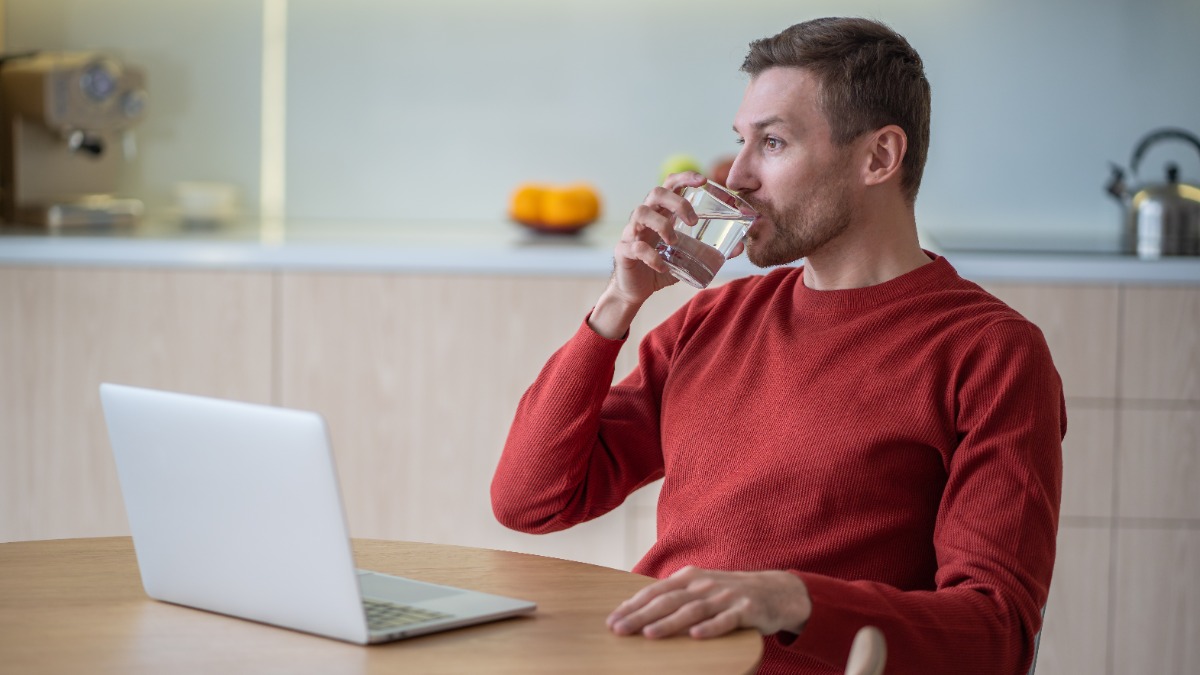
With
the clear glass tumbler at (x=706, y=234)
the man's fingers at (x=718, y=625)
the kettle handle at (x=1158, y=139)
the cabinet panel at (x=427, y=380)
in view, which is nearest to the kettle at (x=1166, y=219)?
the kettle handle at (x=1158, y=139)

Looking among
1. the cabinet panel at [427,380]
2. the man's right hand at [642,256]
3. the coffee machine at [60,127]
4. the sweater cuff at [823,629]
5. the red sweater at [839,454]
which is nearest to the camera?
the sweater cuff at [823,629]

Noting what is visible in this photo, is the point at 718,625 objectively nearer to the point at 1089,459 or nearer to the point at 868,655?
the point at 868,655

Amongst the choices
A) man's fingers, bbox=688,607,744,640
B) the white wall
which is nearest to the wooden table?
man's fingers, bbox=688,607,744,640

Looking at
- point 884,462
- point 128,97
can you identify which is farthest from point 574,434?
point 128,97

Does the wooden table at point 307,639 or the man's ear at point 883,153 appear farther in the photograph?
the man's ear at point 883,153

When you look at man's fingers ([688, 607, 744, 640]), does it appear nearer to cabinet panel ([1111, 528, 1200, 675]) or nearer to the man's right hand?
the man's right hand

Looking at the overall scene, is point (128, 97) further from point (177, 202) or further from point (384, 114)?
point (384, 114)

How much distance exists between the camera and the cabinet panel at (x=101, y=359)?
9.71ft

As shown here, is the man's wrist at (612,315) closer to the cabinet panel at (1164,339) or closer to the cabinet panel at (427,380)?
the cabinet panel at (427,380)

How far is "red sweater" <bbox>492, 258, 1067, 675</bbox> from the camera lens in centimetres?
133

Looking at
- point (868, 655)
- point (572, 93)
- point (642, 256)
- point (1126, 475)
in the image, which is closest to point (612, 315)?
point (642, 256)

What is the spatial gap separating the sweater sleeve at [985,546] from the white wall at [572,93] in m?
2.04

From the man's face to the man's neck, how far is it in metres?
0.02

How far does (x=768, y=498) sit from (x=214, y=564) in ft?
1.92
